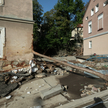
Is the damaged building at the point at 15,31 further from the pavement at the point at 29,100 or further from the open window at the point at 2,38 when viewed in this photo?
the pavement at the point at 29,100

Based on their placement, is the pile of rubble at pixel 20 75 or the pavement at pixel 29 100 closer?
the pavement at pixel 29 100

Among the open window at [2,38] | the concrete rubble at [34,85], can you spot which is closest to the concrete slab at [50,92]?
the concrete rubble at [34,85]

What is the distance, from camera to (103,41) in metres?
12.1

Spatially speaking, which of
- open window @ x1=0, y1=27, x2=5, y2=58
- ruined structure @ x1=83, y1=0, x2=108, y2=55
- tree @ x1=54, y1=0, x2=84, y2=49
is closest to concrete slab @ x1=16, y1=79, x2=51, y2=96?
open window @ x1=0, y1=27, x2=5, y2=58

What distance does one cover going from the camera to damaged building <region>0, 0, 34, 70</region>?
421 centimetres

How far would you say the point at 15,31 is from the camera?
14.5 feet

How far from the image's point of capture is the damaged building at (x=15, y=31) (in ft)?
13.8

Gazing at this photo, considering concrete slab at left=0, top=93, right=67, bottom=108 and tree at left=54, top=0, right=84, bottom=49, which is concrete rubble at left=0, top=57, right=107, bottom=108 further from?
tree at left=54, top=0, right=84, bottom=49

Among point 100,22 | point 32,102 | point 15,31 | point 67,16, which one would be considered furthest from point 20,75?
point 67,16

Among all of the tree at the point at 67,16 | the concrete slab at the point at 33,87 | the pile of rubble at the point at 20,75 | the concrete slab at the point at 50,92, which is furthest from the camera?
the tree at the point at 67,16

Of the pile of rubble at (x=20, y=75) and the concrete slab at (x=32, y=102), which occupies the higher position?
the pile of rubble at (x=20, y=75)

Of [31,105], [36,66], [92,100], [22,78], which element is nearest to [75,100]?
[92,100]

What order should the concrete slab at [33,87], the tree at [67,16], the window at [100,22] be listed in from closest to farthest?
1. the concrete slab at [33,87]
2. the window at [100,22]
3. the tree at [67,16]

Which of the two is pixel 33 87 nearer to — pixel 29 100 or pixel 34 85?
pixel 34 85
